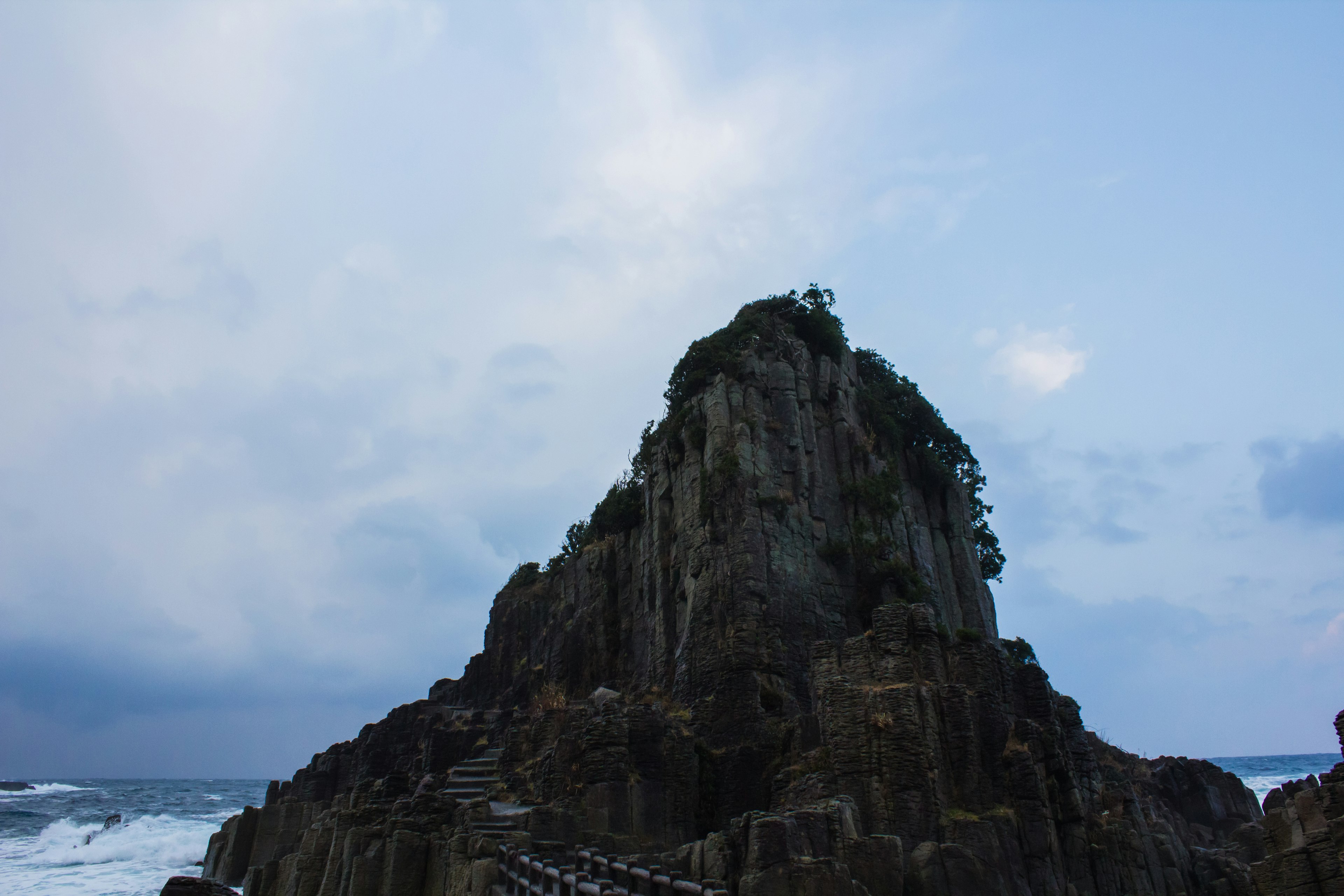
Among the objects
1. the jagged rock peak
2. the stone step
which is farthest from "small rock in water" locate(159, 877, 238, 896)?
the jagged rock peak

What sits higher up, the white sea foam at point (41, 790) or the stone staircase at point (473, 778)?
the white sea foam at point (41, 790)

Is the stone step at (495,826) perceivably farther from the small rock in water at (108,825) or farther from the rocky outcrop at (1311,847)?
the small rock in water at (108,825)

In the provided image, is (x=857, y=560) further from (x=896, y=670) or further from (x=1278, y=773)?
(x=1278, y=773)

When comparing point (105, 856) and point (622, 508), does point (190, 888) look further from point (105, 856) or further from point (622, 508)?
point (105, 856)

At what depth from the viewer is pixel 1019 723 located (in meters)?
21.1

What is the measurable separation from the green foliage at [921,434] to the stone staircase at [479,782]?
2215 cm

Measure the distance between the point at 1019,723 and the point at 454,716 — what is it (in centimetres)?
2910

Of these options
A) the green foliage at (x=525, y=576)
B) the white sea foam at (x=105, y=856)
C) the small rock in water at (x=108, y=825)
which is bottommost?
the white sea foam at (x=105, y=856)

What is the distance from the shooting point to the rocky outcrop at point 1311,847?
1291cm

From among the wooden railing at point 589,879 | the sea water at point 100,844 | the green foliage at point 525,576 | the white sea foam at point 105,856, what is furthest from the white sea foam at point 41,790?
the wooden railing at point 589,879

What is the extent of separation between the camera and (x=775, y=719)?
88.6 ft

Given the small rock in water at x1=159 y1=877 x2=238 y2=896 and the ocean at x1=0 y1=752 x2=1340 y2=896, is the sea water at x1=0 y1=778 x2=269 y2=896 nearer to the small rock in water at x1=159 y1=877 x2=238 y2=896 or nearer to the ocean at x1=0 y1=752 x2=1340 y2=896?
the ocean at x1=0 y1=752 x2=1340 y2=896

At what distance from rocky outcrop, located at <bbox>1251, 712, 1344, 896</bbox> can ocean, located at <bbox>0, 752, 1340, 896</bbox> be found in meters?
7.69

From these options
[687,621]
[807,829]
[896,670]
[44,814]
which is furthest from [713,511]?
[44,814]
